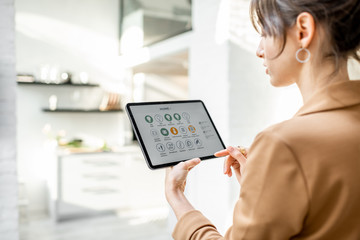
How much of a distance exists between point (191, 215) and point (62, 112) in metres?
4.14

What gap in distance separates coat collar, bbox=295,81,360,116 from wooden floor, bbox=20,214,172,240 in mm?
3092

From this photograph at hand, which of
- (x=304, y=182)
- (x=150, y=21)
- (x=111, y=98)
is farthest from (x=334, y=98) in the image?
(x=111, y=98)

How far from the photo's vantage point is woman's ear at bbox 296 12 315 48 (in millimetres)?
607

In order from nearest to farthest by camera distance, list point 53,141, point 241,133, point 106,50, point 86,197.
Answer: point 241,133
point 86,197
point 53,141
point 106,50

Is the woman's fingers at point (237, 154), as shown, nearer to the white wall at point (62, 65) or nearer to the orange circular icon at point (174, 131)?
the orange circular icon at point (174, 131)

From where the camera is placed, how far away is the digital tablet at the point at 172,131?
1.00 m

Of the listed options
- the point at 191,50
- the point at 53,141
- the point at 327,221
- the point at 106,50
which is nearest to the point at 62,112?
the point at 53,141

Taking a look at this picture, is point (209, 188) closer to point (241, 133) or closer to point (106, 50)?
point (241, 133)

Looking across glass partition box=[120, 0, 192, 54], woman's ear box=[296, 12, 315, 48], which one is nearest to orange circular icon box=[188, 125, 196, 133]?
woman's ear box=[296, 12, 315, 48]

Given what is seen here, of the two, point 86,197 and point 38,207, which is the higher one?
point 86,197

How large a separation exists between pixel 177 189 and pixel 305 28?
0.48 metres

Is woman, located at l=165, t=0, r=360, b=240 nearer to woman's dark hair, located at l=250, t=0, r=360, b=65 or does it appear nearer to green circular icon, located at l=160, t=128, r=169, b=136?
woman's dark hair, located at l=250, t=0, r=360, b=65

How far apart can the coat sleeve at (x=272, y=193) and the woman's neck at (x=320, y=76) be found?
0.53 feet

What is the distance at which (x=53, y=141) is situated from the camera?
14.5 ft
